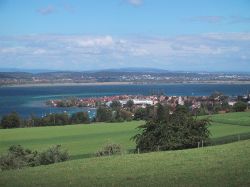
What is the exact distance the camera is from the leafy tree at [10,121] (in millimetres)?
87875

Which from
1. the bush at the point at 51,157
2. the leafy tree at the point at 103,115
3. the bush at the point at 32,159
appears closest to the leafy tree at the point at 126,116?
the leafy tree at the point at 103,115

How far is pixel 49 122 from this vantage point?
92.2m

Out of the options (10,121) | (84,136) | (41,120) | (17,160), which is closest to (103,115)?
(41,120)

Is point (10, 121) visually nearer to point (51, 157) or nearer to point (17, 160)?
point (51, 157)

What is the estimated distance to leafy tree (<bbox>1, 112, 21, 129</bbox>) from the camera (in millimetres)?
87875

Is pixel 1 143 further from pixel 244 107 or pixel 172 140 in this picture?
pixel 244 107

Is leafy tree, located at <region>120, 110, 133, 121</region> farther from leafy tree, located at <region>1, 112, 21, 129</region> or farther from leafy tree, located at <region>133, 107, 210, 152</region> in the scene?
leafy tree, located at <region>133, 107, 210, 152</region>

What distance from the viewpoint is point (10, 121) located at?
8831 cm

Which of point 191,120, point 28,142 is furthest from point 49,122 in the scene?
point 191,120

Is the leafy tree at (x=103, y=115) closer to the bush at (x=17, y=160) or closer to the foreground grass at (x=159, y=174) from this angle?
the bush at (x=17, y=160)

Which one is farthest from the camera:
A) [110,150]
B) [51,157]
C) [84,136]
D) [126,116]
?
[126,116]

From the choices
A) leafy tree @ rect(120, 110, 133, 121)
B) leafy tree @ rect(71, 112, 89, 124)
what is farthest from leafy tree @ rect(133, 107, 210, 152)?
leafy tree @ rect(71, 112, 89, 124)

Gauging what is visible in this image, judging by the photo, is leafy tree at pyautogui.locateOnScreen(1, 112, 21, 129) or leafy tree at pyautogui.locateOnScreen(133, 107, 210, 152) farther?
leafy tree at pyautogui.locateOnScreen(1, 112, 21, 129)

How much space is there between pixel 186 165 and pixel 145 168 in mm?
1944
